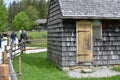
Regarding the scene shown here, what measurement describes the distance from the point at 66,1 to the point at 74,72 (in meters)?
3.83


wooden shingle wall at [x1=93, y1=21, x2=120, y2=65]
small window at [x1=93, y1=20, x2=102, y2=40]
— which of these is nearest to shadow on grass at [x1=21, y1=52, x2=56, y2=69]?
wooden shingle wall at [x1=93, y1=21, x2=120, y2=65]

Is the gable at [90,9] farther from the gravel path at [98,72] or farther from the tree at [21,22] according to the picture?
the tree at [21,22]

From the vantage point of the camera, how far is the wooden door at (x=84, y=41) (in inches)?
703

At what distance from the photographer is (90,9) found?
18281 millimetres

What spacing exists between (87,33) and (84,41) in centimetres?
44

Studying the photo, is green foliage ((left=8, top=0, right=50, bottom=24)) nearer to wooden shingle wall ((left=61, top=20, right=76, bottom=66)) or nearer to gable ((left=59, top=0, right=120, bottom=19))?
gable ((left=59, top=0, right=120, bottom=19))

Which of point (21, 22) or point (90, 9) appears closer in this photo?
point (90, 9)

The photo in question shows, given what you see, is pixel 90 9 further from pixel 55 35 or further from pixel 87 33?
pixel 55 35

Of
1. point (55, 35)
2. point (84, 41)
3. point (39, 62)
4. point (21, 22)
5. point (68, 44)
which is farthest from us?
point (21, 22)

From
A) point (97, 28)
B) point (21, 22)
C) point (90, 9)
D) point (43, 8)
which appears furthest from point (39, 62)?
point (43, 8)

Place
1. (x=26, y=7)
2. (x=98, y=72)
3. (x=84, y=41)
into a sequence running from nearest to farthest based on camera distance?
(x=98, y=72), (x=84, y=41), (x=26, y=7)

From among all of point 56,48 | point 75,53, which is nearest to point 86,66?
point 75,53

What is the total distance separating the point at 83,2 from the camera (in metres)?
18.7

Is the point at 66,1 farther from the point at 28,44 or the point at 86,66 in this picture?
the point at 28,44
